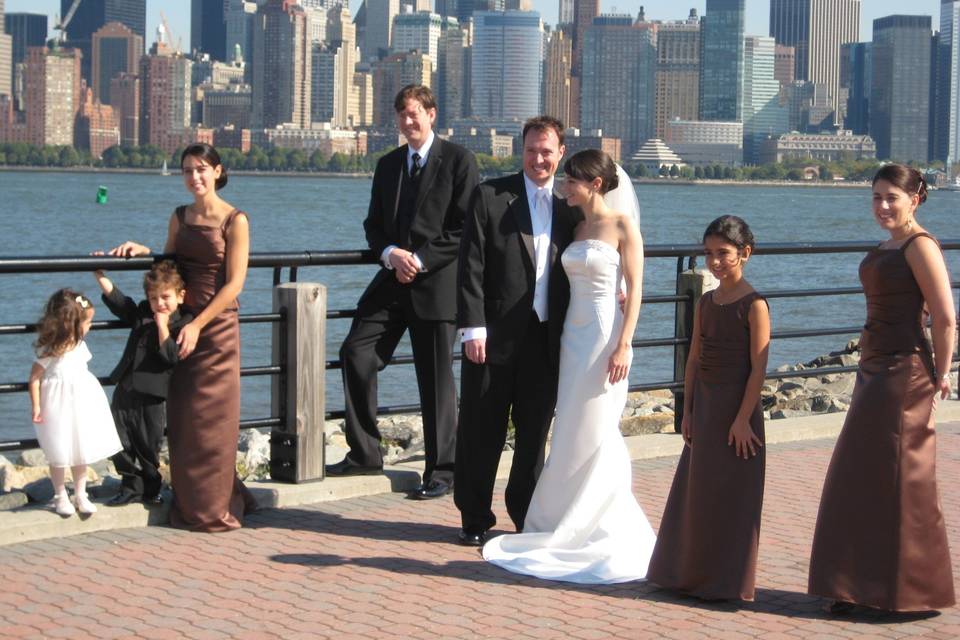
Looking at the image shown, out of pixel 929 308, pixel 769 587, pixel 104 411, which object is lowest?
pixel 769 587

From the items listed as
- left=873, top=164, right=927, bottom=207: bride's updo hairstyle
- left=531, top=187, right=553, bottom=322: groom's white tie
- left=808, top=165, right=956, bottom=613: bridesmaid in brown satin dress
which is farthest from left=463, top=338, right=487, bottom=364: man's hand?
left=873, top=164, right=927, bottom=207: bride's updo hairstyle

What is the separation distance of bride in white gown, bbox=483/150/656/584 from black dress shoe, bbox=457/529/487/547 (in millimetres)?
185

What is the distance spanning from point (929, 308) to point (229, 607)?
2.68 m

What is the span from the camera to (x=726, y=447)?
5.92m

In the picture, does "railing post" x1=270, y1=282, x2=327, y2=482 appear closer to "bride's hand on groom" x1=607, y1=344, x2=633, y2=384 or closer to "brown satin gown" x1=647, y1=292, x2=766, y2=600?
"bride's hand on groom" x1=607, y1=344, x2=633, y2=384

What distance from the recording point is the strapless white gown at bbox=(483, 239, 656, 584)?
21.0ft

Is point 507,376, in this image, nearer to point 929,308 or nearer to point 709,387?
point 709,387

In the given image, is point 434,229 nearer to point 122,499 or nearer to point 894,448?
point 122,499

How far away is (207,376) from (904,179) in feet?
9.58

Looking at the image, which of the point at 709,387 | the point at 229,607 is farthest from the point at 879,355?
the point at 229,607

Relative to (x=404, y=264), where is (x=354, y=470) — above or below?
below

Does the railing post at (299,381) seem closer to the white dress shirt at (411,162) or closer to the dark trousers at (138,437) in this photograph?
the white dress shirt at (411,162)

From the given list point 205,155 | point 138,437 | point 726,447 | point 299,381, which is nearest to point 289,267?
point 299,381

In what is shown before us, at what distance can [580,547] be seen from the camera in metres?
6.41
